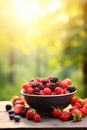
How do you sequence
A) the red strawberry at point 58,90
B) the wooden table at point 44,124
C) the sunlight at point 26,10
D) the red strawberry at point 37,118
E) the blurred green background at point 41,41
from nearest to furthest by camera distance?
the wooden table at point 44,124, the red strawberry at point 37,118, the red strawberry at point 58,90, the blurred green background at point 41,41, the sunlight at point 26,10

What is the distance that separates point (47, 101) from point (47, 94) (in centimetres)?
5

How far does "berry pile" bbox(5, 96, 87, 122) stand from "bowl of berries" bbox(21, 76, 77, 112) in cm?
5

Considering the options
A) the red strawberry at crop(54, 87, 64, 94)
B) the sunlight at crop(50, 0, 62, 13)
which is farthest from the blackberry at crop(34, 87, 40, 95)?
the sunlight at crop(50, 0, 62, 13)

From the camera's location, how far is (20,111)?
290cm

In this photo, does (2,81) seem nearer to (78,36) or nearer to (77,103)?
(78,36)

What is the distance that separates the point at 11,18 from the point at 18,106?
23.8 feet

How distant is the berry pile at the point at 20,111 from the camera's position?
2742 mm

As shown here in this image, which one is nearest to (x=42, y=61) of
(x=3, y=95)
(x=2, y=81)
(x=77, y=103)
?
(x=2, y=81)

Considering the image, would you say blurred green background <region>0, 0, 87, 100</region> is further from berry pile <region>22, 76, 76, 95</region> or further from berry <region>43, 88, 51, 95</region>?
berry <region>43, 88, 51, 95</region>

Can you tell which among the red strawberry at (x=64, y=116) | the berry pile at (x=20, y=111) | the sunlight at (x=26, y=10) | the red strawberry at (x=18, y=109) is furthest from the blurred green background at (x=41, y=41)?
the red strawberry at (x=64, y=116)

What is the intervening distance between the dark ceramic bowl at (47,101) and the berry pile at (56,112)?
38 millimetres

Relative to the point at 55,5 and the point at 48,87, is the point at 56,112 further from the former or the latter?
the point at 55,5

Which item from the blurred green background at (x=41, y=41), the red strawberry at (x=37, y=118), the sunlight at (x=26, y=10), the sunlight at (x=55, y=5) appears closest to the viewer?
the red strawberry at (x=37, y=118)

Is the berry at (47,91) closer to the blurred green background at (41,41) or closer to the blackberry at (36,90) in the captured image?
the blackberry at (36,90)
